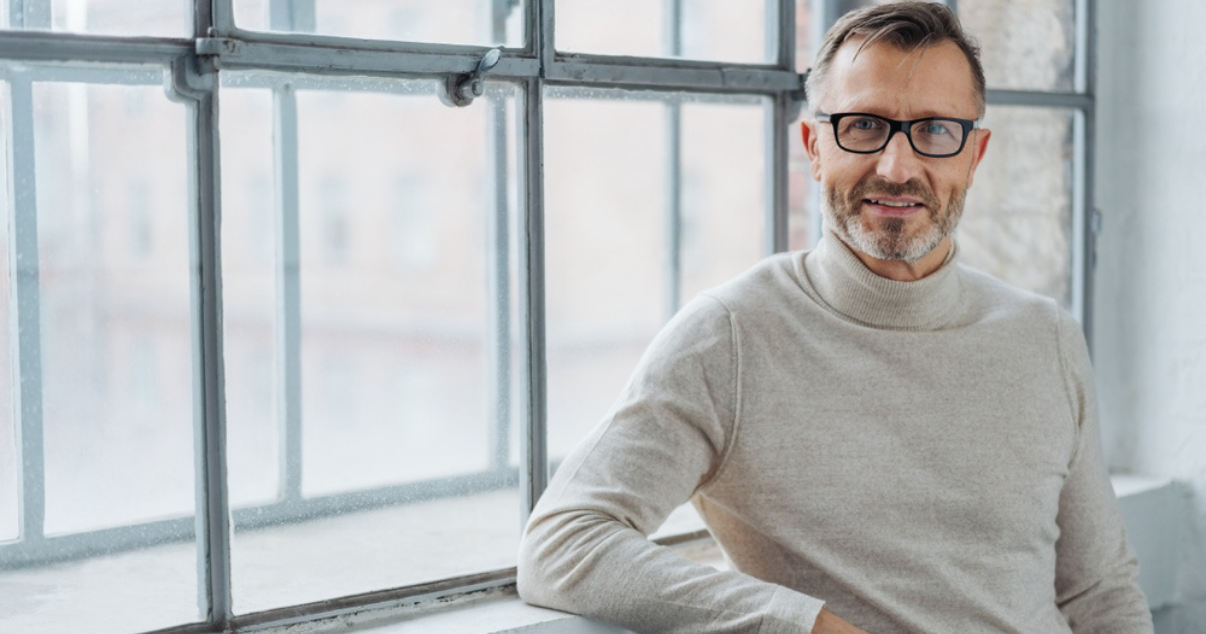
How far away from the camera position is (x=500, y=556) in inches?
65.1

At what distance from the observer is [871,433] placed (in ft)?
4.89

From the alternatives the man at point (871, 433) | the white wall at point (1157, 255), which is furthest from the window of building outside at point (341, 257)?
the man at point (871, 433)

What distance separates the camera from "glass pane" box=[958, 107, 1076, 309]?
223cm

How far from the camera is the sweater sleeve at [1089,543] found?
63.4 inches

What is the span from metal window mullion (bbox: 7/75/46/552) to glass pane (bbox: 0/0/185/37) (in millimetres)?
69

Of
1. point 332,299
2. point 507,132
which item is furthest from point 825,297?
point 332,299

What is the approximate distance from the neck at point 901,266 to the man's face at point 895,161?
0.05ft

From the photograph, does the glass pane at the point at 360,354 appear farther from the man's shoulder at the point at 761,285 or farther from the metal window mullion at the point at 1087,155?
the metal window mullion at the point at 1087,155

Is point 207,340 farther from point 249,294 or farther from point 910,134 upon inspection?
point 910,134

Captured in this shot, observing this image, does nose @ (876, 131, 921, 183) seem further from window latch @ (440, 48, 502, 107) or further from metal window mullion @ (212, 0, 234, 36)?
metal window mullion @ (212, 0, 234, 36)

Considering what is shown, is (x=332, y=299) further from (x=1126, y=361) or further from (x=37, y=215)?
(x=1126, y=361)

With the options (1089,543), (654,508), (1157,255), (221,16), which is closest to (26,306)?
(221,16)

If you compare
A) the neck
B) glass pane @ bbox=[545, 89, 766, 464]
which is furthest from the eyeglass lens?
glass pane @ bbox=[545, 89, 766, 464]

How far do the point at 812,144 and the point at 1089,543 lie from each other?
647 mm
